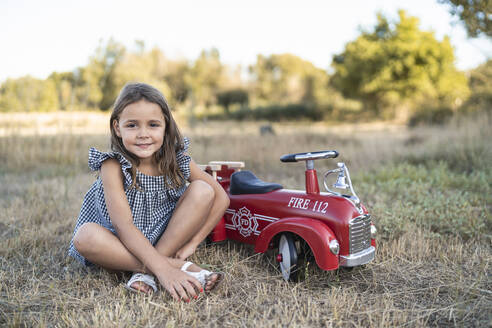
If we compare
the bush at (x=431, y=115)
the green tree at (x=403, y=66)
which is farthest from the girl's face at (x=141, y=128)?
the green tree at (x=403, y=66)

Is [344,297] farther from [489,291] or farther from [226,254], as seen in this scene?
[226,254]

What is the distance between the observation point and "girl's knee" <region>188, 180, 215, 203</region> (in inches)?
103

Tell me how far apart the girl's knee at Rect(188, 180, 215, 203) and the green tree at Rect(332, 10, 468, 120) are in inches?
814

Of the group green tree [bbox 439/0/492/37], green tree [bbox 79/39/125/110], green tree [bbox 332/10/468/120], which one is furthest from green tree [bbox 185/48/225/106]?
green tree [bbox 439/0/492/37]

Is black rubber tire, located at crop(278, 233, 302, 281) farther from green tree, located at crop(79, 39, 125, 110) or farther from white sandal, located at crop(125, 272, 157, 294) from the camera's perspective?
green tree, located at crop(79, 39, 125, 110)

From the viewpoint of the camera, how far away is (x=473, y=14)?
4.08 m

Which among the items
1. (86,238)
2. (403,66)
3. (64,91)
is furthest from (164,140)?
(403,66)

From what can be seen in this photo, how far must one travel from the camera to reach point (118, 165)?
249cm

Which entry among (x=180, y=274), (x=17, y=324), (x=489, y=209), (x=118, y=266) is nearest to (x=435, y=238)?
(x=489, y=209)

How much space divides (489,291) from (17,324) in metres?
2.63

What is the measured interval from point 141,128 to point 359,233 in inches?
62.7

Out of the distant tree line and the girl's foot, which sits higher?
the distant tree line

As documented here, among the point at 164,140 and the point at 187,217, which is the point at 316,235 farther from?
the point at 164,140

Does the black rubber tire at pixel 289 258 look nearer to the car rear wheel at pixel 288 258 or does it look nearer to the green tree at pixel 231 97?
the car rear wheel at pixel 288 258
